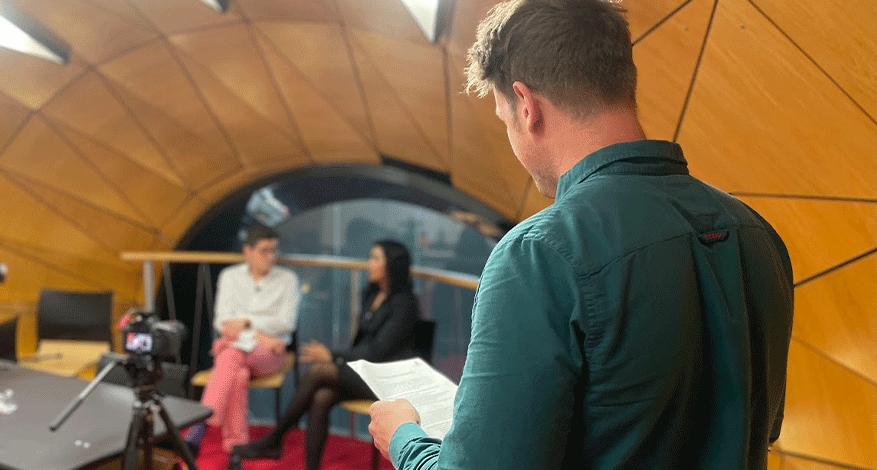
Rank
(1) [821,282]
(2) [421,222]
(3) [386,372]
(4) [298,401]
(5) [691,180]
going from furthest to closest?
(2) [421,222]
(4) [298,401]
(1) [821,282]
(3) [386,372]
(5) [691,180]

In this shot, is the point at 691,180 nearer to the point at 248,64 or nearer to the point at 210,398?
the point at 210,398

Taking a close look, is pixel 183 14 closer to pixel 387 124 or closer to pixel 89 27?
pixel 89 27

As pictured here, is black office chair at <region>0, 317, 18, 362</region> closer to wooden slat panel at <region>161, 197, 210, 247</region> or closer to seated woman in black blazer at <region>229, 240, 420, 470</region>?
seated woman in black blazer at <region>229, 240, 420, 470</region>

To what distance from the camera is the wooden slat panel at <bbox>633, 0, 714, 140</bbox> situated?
2.09m

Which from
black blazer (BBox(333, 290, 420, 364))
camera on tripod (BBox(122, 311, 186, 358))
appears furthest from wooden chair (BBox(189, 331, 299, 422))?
camera on tripod (BBox(122, 311, 186, 358))

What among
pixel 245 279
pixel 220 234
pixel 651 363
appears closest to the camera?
pixel 651 363

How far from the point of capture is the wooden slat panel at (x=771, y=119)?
1.78 m

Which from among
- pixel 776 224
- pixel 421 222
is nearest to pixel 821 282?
pixel 776 224

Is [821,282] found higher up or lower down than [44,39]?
lower down

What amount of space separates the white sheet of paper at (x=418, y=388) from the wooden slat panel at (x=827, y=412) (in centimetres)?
141

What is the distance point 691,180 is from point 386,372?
68 cm

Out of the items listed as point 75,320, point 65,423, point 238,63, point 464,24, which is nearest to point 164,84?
point 238,63

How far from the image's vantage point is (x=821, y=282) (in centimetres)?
203

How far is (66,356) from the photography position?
5.09 metres
